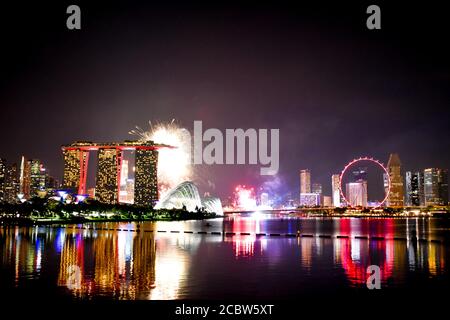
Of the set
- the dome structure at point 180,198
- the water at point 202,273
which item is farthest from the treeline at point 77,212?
the water at point 202,273

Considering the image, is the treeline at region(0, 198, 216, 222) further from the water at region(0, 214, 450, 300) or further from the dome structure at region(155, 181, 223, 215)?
the water at region(0, 214, 450, 300)

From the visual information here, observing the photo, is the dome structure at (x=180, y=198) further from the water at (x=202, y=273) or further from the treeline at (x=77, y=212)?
the water at (x=202, y=273)

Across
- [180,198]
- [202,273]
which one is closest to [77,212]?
[180,198]

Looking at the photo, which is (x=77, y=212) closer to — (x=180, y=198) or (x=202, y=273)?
(x=180, y=198)

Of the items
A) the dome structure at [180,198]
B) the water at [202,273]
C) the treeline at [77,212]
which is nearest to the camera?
the water at [202,273]

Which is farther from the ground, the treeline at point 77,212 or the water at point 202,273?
the treeline at point 77,212

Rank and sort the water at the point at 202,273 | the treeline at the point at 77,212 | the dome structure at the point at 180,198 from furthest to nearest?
1. the dome structure at the point at 180,198
2. the treeline at the point at 77,212
3. the water at the point at 202,273

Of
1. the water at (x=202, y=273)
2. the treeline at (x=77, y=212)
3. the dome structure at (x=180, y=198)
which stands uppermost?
the dome structure at (x=180, y=198)

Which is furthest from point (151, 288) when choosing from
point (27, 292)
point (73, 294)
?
point (27, 292)
